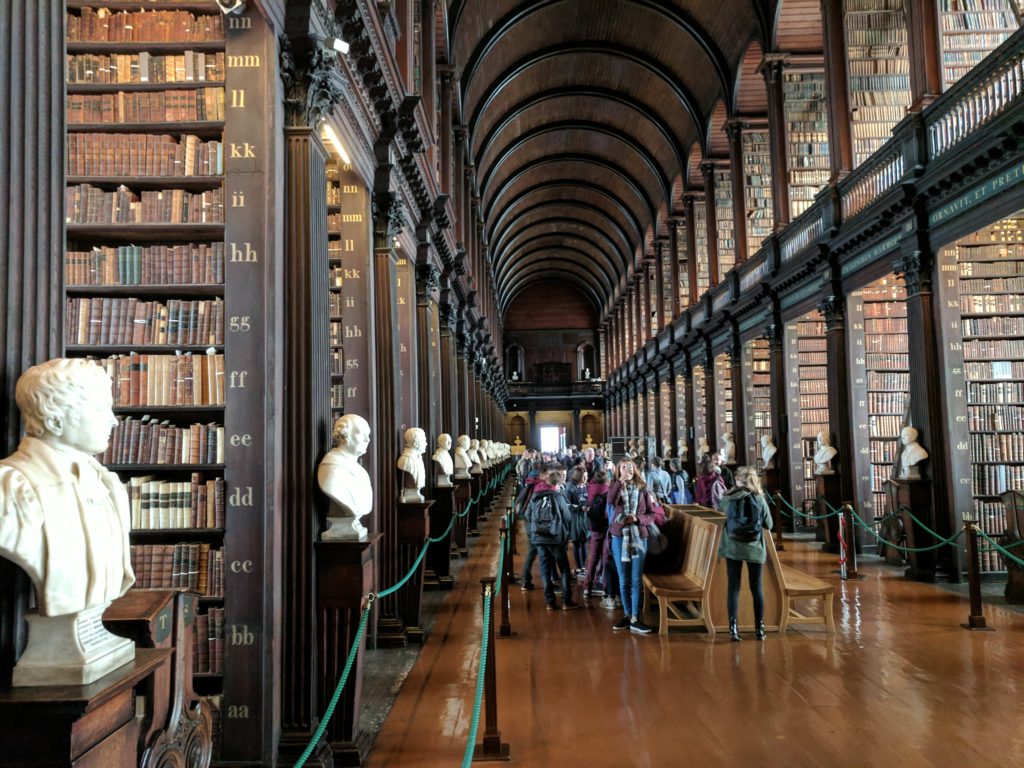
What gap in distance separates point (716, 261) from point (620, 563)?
465 inches

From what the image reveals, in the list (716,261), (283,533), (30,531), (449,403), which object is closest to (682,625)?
(283,533)

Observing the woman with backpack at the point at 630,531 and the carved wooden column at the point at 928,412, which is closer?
the woman with backpack at the point at 630,531

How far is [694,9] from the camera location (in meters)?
14.1

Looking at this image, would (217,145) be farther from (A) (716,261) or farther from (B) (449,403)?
(A) (716,261)

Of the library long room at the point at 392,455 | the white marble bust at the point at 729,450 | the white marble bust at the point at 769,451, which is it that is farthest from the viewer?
the white marble bust at the point at 729,450

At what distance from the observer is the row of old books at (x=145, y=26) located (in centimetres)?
366

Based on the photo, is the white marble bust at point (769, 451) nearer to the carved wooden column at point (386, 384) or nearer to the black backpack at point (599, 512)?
the black backpack at point (599, 512)

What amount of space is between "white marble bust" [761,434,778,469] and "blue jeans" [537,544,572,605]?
20.3ft

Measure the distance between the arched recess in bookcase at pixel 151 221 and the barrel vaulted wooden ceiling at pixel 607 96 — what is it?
9.52m

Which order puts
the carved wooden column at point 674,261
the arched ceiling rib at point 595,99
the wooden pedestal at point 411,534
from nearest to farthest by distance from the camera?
the wooden pedestal at point 411,534 → the arched ceiling rib at point 595,99 → the carved wooden column at point 674,261

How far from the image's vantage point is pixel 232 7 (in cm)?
318

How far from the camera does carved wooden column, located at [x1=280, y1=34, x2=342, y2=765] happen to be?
331cm

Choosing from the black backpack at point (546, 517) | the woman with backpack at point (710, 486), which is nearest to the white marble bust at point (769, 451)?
the woman with backpack at point (710, 486)

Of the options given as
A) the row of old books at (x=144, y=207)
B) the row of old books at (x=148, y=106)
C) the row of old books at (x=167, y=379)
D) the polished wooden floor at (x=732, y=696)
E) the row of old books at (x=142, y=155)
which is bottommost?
the polished wooden floor at (x=732, y=696)
